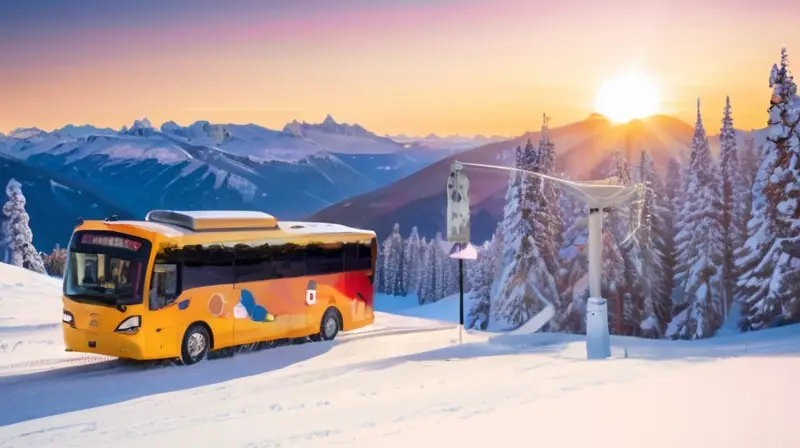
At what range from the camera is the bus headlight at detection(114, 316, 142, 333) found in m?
19.3

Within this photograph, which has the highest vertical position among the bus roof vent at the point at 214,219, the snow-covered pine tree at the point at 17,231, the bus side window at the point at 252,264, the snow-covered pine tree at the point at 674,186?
the snow-covered pine tree at the point at 674,186

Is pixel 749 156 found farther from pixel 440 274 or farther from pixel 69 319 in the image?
pixel 69 319

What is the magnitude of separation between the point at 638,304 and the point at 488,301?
12.2m

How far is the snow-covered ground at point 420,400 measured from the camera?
11148 millimetres

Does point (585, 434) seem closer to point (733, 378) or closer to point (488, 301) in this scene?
point (733, 378)

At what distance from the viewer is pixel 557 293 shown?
54.8m

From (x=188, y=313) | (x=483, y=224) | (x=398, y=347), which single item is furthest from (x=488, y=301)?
(x=483, y=224)

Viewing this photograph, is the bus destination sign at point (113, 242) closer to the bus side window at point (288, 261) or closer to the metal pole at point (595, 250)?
the bus side window at point (288, 261)

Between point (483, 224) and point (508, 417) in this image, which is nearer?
point (508, 417)

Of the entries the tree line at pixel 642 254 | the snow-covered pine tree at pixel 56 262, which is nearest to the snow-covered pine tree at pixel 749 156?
the tree line at pixel 642 254

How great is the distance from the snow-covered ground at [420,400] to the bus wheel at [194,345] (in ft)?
1.58

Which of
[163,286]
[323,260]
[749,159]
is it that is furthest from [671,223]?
[163,286]

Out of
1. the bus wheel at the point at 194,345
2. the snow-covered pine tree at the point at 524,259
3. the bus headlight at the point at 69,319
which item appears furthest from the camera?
the snow-covered pine tree at the point at 524,259

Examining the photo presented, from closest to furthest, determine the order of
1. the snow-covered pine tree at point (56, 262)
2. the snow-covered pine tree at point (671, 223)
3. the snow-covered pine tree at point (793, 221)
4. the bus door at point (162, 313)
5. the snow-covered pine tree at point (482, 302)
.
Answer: the bus door at point (162, 313)
the snow-covered pine tree at point (793, 221)
the snow-covered pine tree at point (671, 223)
the snow-covered pine tree at point (482, 302)
the snow-covered pine tree at point (56, 262)
